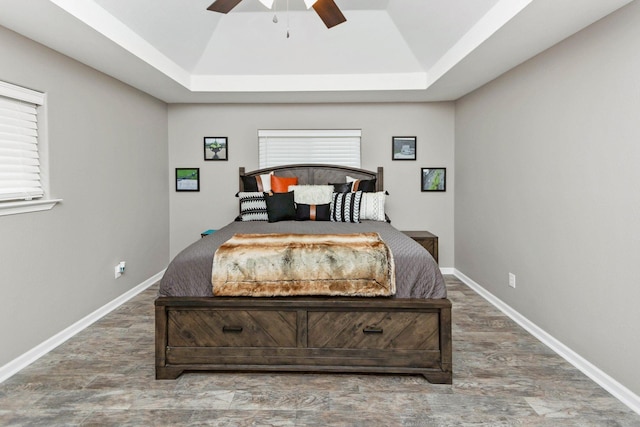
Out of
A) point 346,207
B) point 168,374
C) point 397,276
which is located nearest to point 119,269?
point 168,374

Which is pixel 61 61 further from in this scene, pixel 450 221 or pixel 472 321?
pixel 450 221

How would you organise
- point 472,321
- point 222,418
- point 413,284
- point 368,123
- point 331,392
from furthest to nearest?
point 368,123
point 472,321
point 413,284
point 331,392
point 222,418

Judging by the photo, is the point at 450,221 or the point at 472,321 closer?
the point at 472,321

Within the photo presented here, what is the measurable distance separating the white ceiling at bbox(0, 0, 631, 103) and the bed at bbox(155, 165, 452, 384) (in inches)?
67.8

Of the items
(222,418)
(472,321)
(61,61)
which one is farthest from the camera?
(472,321)

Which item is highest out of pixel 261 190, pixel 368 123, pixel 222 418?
pixel 368 123

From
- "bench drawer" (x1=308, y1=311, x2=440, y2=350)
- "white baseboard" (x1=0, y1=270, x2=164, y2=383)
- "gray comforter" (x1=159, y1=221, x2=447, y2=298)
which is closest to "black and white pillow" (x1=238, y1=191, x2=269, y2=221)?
"white baseboard" (x1=0, y1=270, x2=164, y2=383)

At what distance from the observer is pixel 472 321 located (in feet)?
11.5

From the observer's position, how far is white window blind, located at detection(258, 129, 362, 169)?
5121 millimetres

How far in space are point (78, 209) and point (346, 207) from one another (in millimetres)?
2436

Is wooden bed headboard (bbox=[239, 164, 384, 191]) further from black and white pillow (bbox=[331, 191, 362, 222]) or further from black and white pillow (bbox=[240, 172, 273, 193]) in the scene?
black and white pillow (bbox=[331, 191, 362, 222])

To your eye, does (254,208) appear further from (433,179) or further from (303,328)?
(433,179)

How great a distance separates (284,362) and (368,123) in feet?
11.4

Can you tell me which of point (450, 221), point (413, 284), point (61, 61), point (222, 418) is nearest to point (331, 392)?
point (222, 418)
